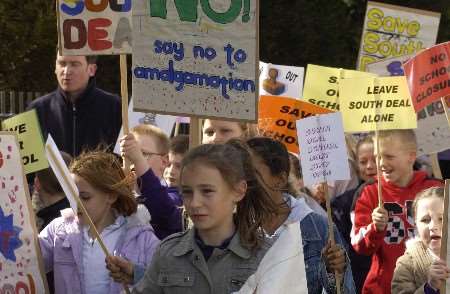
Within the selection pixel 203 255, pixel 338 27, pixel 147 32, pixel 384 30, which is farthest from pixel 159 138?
pixel 338 27

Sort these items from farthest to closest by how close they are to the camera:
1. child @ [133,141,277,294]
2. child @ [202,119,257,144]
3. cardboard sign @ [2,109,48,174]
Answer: child @ [202,119,257,144], cardboard sign @ [2,109,48,174], child @ [133,141,277,294]

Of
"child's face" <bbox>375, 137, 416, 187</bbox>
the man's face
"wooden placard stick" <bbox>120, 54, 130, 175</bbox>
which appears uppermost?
the man's face

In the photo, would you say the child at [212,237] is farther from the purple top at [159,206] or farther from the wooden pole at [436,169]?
the wooden pole at [436,169]

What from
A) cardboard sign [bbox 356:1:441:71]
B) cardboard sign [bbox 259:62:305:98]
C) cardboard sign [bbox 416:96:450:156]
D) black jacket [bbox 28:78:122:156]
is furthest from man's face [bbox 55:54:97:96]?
cardboard sign [bbox 356:1:441:71]

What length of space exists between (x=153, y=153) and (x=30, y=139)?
1.08 m

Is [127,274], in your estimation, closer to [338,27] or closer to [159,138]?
[159,138]

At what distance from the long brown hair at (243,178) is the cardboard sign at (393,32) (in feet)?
22.3

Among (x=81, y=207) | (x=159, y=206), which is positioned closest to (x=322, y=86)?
(x=159, y=206)

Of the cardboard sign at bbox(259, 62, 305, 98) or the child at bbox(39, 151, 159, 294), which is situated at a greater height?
the cardboard sign at bbox(259, 62, 305, 98)

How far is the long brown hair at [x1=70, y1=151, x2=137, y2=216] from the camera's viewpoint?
210 inches

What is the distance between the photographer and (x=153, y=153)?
7215 millimetres

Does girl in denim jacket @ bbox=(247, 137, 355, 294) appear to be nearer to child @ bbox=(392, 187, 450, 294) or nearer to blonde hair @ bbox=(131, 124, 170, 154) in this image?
child @ bbox=(392, 187, 450, 294)

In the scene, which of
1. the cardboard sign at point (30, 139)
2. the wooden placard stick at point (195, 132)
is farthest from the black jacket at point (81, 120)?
the wooden placard stick at point (195, 132)

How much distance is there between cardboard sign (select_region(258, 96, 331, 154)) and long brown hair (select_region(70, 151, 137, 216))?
84.2 inches
